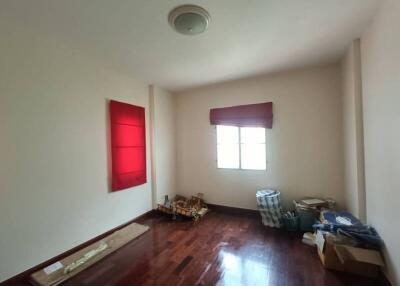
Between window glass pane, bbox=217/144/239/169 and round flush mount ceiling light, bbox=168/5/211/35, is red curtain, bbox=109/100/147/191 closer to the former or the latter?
window glass pane, bbox=217/144/239/169

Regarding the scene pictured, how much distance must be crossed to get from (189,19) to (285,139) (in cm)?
232

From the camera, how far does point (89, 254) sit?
7.01 feet

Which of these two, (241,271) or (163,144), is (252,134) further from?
(241,271)

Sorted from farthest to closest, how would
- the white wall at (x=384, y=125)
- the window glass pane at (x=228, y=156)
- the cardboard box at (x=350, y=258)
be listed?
the window glass pane at (x=228, y=156) < the cardboard box at (x=350, y=258) < the white wall at (x=384, y=125)

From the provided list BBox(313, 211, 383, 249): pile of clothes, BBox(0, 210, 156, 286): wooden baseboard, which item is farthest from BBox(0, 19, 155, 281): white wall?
BBox(313, 211, 383, 249): pile of clothes

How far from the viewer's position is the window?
128 inches

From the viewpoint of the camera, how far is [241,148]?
135 inches

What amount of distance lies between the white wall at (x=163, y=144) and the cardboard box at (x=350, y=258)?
105 inches

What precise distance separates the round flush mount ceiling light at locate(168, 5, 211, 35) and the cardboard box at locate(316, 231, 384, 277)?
252cm

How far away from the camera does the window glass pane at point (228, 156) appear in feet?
11.3

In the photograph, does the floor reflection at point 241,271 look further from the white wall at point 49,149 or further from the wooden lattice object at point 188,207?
the white wall at point 49,149

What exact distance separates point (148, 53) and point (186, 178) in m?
2.53

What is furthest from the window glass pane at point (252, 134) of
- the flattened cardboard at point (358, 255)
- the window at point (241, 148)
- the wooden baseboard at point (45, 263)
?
the wooden baseboard at point (45, 263)

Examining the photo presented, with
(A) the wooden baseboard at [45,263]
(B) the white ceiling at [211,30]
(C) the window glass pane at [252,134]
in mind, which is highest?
(B) the white ceiling at [211,30]
